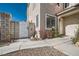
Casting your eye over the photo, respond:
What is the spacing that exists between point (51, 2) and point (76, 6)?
1091 millimetres

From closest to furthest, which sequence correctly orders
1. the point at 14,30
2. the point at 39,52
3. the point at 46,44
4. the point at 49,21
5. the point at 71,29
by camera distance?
1. the point at 39,52
2. the point at 46,44
3. the point at 14,30
4. the point at 71,29
5. the point at 49,21

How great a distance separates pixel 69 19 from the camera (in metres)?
6.71

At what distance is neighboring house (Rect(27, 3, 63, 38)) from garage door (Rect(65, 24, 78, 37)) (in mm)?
624

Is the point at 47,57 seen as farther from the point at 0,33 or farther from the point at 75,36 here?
the point at 0,33

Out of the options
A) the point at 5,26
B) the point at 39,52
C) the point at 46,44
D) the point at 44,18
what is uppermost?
the point at 44,18

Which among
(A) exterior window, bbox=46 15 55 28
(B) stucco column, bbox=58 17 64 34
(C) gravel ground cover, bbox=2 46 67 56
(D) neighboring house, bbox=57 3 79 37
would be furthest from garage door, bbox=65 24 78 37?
(C) gravel ground cover, bbox=2 46 67 56

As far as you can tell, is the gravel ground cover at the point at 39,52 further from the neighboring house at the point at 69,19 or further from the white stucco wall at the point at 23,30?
the neighboring house at the point at 69,19

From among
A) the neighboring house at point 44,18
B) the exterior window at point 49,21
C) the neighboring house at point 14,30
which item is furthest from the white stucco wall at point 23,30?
the exterior window at point 49,21

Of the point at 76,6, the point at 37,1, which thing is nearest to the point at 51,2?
the point at 37,1

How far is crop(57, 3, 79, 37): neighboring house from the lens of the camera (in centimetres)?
619

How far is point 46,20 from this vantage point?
6.44 metres

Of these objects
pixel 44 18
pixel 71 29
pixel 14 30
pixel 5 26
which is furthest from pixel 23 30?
pixel 71 29

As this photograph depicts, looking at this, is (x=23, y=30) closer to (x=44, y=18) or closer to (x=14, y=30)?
(x=14, y=30)

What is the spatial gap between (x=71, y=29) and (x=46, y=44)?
54.8 inches
